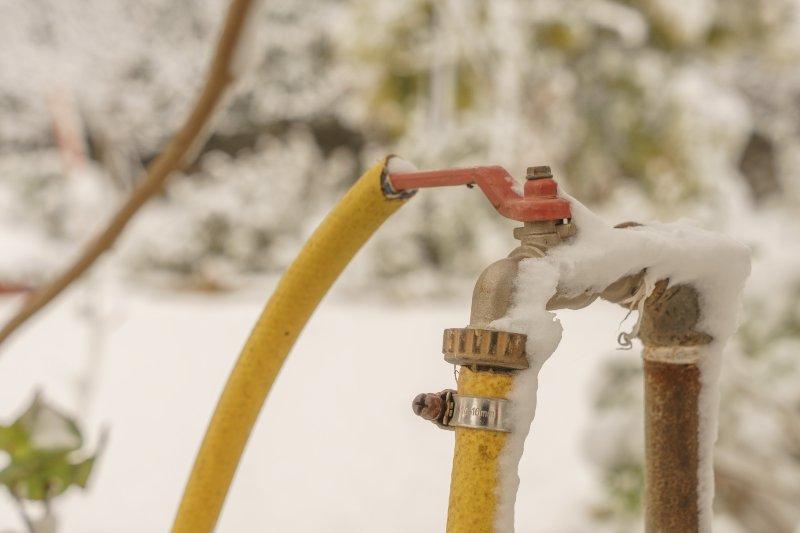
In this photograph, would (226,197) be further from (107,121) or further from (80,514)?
(80,514)

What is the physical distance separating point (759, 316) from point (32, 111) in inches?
96.5

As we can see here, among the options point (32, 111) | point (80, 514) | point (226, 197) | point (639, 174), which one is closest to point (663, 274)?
point (80, 514)

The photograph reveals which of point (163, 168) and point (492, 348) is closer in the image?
point (492, 348)

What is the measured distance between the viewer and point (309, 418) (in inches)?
65.3

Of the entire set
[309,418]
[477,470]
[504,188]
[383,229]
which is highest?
[383,229]

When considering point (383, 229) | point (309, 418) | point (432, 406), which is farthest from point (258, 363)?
point (383, 229)

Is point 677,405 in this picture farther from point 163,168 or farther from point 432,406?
point 163,168

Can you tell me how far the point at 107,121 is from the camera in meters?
2.75

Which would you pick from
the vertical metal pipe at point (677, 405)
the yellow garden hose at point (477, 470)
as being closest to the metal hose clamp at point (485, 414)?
the yellow garden hose at point (477, 470)

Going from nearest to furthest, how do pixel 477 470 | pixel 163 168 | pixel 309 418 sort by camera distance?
pixel 477 470, pixel 163 168, pixel 309 418

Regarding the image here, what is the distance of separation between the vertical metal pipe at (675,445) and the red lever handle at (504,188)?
9cm

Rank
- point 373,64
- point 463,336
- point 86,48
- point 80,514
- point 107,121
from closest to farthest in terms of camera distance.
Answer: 1. point 463,336
2. point 80,514
3. point 373,64
4. point 86,48
5. point 107,121

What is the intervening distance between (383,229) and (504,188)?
2.13 m

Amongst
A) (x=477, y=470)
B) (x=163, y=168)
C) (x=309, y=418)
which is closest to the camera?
(x=477, y=470)
